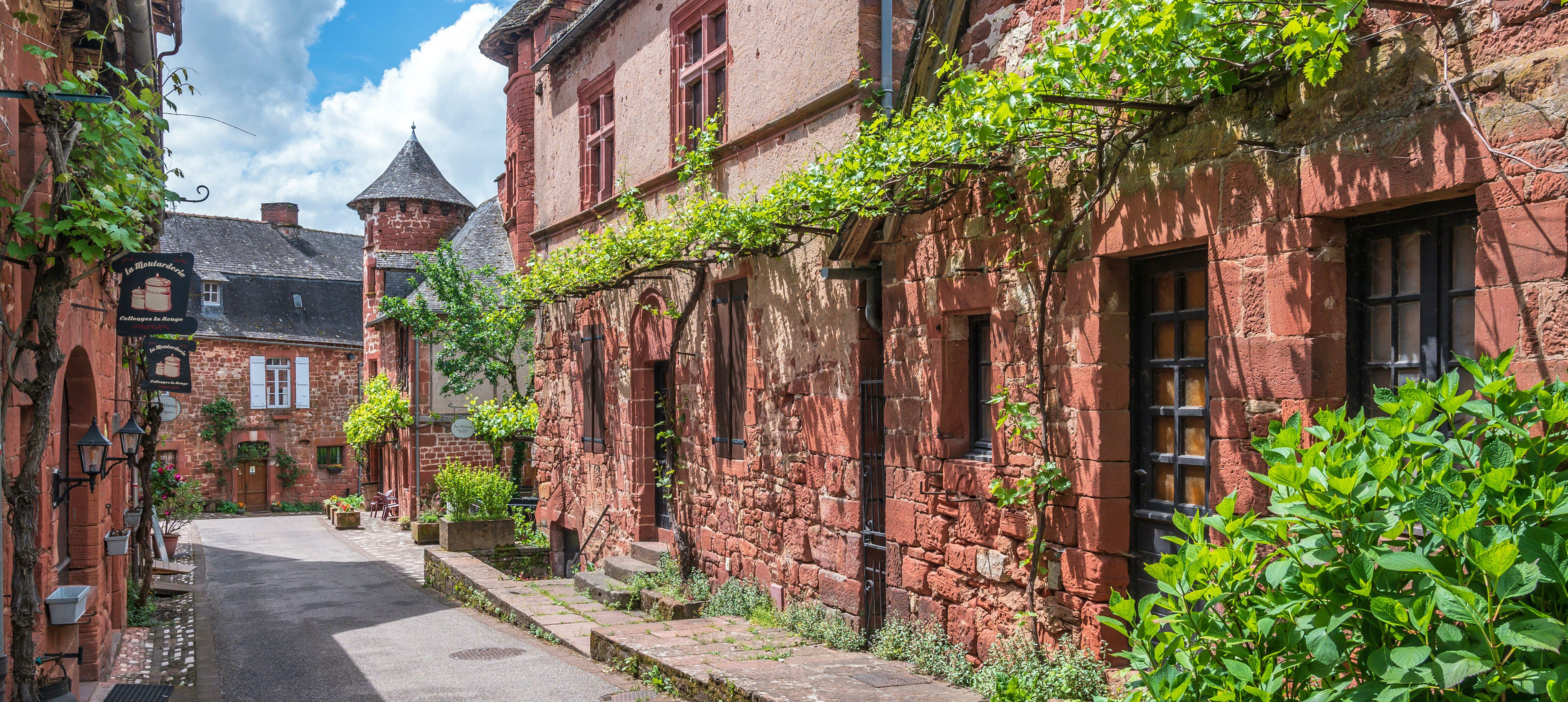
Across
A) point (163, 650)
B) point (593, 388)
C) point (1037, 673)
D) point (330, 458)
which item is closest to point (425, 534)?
point (593, 388)

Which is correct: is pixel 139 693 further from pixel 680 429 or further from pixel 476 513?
pixel 476 513

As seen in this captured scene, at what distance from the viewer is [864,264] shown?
24.0 feet

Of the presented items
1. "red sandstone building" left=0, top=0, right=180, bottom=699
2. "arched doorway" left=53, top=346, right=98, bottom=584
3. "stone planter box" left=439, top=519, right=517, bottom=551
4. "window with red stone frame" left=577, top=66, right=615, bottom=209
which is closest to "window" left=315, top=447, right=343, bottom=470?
"stone planter box" left=439, top=519, right=517, bottom=551

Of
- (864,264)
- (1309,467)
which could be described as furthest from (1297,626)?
(864,264)

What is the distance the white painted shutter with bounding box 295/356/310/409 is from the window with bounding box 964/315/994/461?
94.8ft

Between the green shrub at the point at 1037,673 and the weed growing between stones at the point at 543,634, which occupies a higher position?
the green shrub at the point at 1037,673

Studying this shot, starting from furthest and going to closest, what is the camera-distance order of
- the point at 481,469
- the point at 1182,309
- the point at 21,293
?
the point at 481,469
the point at 21,293
the point at 1182,309

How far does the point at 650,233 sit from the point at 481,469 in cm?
845

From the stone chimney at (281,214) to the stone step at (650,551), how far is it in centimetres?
2961

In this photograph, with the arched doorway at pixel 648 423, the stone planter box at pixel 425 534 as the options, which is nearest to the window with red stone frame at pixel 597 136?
the arched doorway at pixel 648 423

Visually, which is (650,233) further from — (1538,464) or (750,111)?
(1538,464)

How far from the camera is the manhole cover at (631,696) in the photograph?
698 cm

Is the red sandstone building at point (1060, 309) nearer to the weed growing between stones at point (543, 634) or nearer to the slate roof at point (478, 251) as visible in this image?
the weed growing between stones at point (543, 634)

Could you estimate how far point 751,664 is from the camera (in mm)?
6578
